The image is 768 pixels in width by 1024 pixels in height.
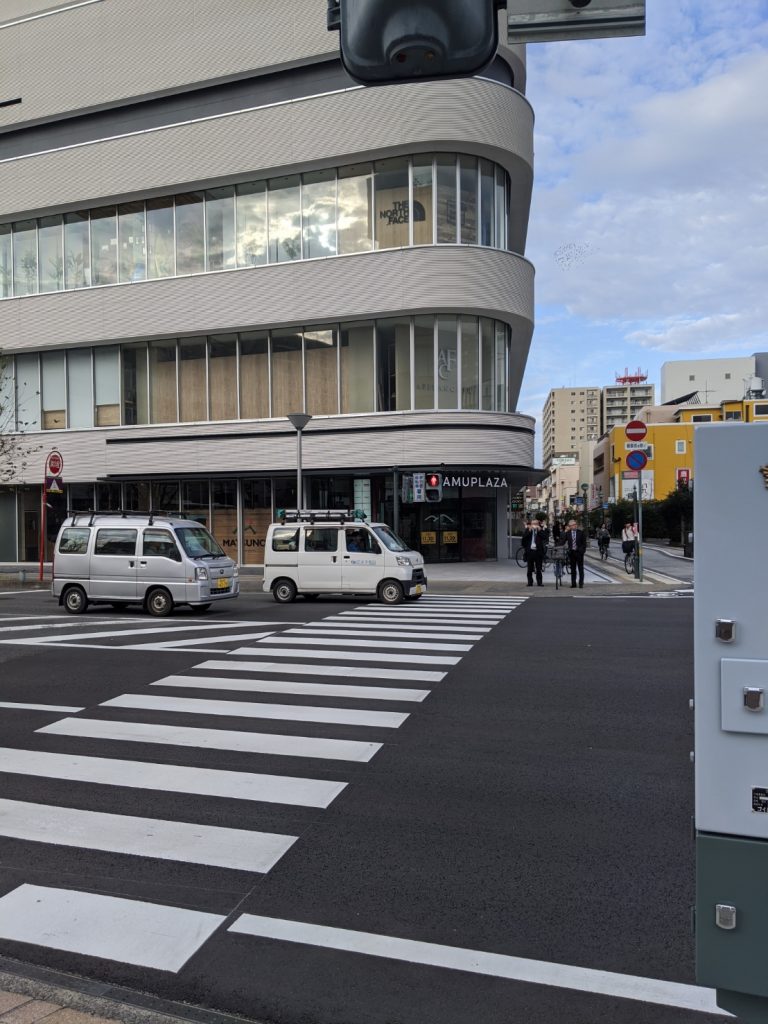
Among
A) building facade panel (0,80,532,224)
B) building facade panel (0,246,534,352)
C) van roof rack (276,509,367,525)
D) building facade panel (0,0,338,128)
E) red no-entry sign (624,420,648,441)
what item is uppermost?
building facade panel (0,0,338,128)

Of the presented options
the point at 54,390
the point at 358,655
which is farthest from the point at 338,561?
the point at 54,390

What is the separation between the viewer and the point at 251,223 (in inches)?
1212

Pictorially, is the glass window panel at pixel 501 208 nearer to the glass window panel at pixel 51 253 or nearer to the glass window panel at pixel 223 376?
the glass window panel at pixel 223 376

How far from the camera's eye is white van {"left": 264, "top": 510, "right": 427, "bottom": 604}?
18.1 metres

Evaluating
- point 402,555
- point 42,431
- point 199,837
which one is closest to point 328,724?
point 199,837

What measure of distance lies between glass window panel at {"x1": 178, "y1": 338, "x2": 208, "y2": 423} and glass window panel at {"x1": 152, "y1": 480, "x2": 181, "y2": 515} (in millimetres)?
2700

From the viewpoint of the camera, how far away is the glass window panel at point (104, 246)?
32844mm

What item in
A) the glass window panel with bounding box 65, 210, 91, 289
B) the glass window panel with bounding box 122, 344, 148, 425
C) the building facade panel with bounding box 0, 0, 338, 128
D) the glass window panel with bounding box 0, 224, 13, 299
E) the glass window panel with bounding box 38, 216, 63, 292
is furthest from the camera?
the glass window panel with bounding box 0, 224, 13, 299

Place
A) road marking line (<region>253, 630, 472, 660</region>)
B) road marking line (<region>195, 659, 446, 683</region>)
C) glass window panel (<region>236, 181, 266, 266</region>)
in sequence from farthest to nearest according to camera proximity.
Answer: glass window panel (<region>236, 181, 266, 266</region>) → road marking line (<region>253, 630, 472, 660</region>) → road marking line (<region>195, 659, 446, 683</region>)

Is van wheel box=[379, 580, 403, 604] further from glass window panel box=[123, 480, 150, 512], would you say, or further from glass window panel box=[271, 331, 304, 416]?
glass window panel box=[123, 480, 150, 512]

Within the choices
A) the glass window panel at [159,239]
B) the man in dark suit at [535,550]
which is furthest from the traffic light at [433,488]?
the glass window panel at [159,239]

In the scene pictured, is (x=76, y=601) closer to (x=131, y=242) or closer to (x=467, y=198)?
(x=467, y=198)

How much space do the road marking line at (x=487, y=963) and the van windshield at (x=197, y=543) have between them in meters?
13.3

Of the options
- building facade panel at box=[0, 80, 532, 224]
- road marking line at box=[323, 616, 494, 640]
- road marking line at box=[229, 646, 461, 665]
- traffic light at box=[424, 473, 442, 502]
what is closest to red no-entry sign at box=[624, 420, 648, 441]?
traffic light at box=[424, 473, 442, 502]
